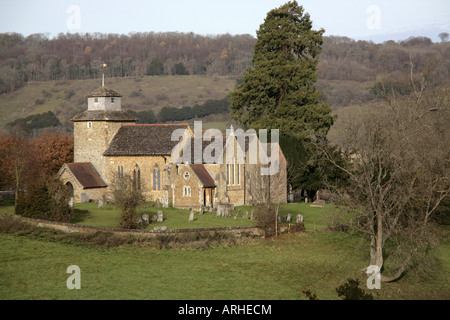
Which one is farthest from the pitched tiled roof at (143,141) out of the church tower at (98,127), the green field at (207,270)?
the green field at (207,270)

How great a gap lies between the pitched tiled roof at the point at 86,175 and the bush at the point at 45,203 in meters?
11.2

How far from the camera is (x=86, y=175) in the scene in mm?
52094

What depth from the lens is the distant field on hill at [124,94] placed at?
140 meters

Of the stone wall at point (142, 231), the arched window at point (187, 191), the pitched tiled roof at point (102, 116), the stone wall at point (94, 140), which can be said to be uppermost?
the pitched tiled roof at point (102, 116)

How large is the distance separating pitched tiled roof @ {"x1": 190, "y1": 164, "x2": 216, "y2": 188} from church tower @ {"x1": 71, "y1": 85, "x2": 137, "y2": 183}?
10.1 metres

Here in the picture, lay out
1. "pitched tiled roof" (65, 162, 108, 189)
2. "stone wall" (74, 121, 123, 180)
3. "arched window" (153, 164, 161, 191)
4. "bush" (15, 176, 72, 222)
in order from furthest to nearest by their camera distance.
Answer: "stone wall" (74, 121, 123, 180)
"arched window" (153, 164, 161, 191)
"pitched tiled roof" (65, 162, 108, 189)
"bush" (15, 176, 72, 222)

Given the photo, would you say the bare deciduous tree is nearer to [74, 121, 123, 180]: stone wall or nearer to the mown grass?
the mown grass

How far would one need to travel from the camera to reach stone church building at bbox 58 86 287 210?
47.3 meters

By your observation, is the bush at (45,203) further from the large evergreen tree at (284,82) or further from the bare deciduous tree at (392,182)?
the large evergreen tree at (284,82)

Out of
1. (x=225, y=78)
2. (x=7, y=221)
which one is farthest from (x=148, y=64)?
(x=7, y=221)

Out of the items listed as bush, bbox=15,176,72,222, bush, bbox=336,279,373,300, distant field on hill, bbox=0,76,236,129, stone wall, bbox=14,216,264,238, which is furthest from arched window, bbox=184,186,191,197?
distant field on hill, bbox=0,76,236,129

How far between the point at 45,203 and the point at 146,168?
14218 mm

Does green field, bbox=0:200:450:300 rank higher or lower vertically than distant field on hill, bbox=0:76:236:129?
lower
